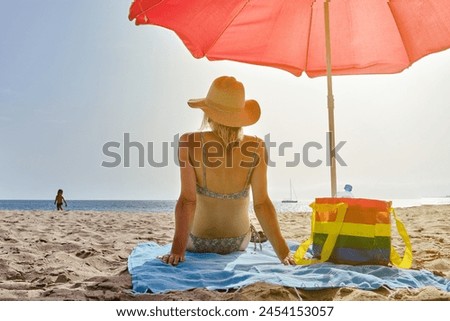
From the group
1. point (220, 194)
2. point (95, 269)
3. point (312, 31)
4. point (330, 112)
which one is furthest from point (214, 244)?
point (312, 31)

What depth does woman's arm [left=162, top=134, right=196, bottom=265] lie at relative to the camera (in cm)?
304

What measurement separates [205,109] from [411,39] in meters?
1.82

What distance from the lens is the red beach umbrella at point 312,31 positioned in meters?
3.39

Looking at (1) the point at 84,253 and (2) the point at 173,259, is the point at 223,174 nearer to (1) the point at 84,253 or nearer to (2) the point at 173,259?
(2) the point at 173,259

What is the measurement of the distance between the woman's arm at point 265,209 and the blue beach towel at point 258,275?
0.13 meters

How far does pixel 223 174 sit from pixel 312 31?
1547 millimetres

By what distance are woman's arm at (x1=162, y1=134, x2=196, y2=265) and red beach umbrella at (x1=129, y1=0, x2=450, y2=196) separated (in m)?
A: 1.02

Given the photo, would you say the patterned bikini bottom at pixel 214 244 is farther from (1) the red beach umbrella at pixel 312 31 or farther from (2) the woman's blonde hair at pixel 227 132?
(1) the red beach umbrella at pixel 312 31

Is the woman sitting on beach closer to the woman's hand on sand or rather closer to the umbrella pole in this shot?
the woman's hand on sand

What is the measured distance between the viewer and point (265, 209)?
10.8ft

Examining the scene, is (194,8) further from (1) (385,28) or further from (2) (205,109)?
(1) (385,28)

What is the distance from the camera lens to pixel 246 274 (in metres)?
2.77

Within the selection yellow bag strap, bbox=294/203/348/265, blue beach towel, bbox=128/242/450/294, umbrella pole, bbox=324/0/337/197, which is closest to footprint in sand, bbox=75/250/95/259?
blue beach towel, bbox=128/242/450/294
